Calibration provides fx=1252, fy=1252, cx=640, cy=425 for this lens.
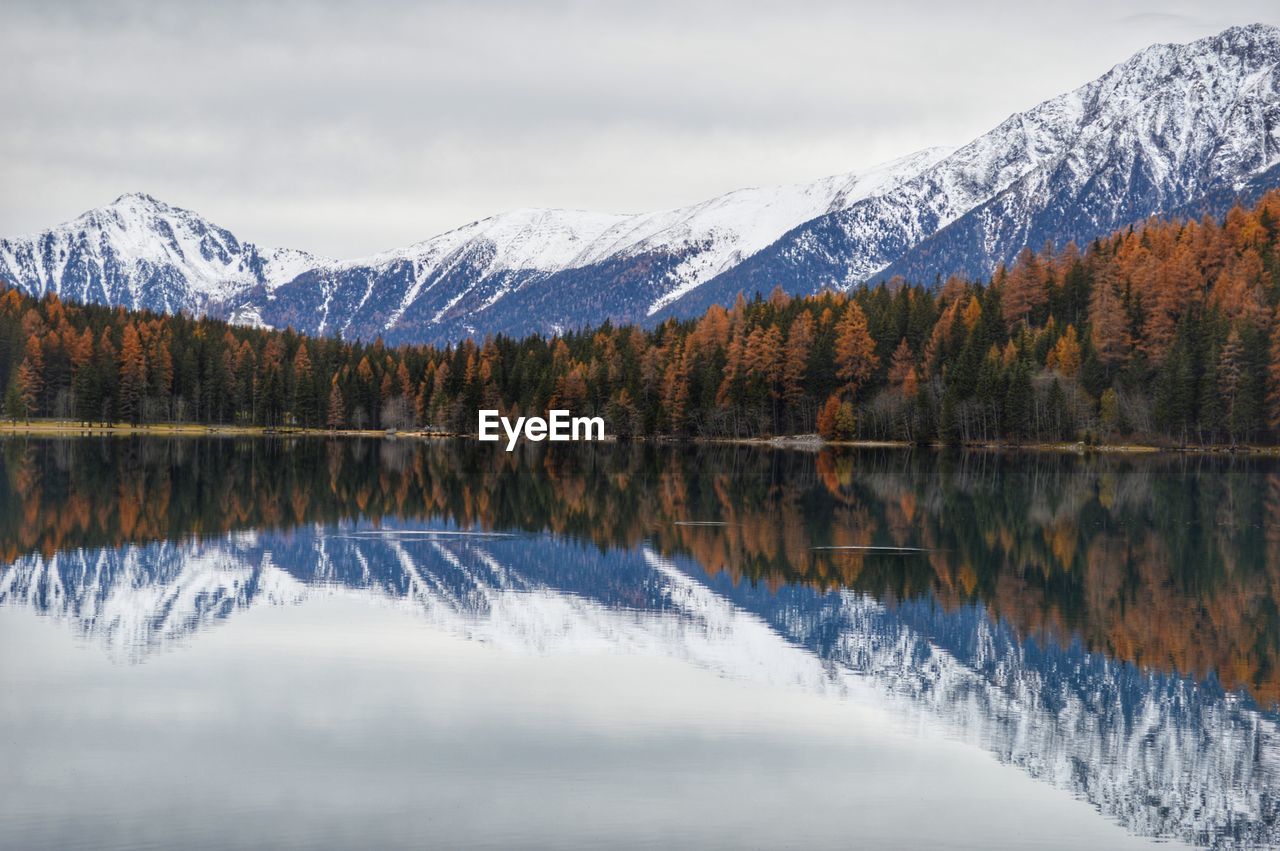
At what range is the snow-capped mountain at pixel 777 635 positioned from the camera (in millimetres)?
19719

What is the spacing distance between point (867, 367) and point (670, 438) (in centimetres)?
2957

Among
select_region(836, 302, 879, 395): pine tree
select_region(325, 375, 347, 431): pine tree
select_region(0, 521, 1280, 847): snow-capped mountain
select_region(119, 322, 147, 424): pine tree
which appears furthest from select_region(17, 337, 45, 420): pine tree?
select_region(0, 521, 1280, 847): snow-capped mountain

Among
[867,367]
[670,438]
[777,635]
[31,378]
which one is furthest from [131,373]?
[777,635]

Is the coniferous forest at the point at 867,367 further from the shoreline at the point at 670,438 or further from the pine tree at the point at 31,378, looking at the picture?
the shoreline at the point at 670,438

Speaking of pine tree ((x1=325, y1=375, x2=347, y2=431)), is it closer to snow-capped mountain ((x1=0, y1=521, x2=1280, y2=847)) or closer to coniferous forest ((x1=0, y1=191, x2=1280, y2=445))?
coniferous forest ((x1=0, y1=191, x2=1280, y2=445))

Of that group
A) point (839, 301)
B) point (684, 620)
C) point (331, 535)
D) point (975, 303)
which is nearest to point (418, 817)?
point (684, 620)

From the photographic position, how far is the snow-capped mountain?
64.7 feet

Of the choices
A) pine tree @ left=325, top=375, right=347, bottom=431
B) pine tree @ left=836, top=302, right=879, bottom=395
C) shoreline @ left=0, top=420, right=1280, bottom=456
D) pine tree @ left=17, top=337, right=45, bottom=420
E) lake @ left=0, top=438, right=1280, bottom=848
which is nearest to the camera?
lake @ left=0, top=438, right=1280, bottom=848

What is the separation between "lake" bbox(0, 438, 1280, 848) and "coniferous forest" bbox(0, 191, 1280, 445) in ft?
307

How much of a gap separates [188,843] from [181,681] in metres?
8.87

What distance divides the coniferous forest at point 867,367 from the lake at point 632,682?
93.4m

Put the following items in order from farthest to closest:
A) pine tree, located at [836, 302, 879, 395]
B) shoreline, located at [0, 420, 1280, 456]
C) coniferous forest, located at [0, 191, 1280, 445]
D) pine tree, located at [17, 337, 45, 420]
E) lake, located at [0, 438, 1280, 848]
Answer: pine tree, located at [17, 337, 45, 420] < pine tree, located at [836, 302, 879, 395] < coniferous forest, located at [0, 191, 1280, 445] < shoreline, located at [0, 420, 1280, 456] < lake, located at [0, 438, 1280, 848]

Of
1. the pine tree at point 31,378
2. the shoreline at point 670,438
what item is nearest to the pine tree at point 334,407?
the shoreline at point 670,438

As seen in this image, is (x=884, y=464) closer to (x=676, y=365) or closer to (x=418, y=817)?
(x=676, y=365)
